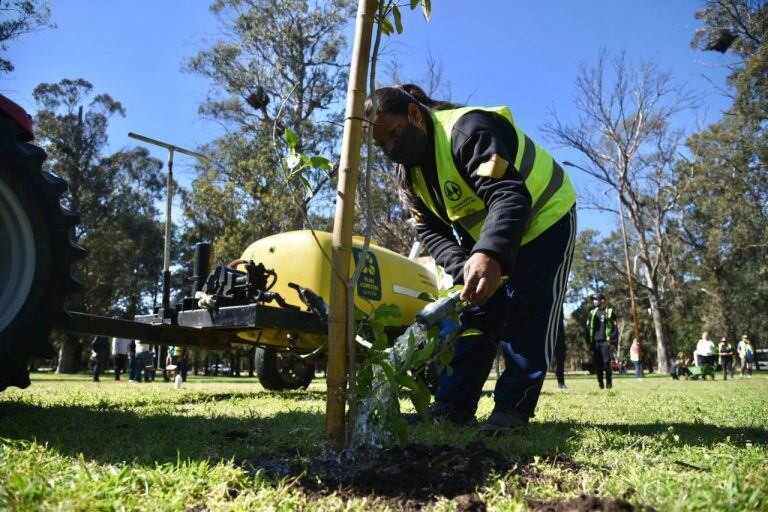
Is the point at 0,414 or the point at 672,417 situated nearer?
the point at 0,414

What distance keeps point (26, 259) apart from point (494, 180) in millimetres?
2282

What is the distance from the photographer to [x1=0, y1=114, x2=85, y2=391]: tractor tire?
2.76 metres

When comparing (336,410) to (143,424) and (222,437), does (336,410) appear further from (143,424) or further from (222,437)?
(143,424)

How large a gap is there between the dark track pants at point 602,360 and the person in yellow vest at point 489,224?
25.5ft

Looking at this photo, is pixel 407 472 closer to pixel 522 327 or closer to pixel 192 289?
pixel 522 327

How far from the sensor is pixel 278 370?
7445 millimetres

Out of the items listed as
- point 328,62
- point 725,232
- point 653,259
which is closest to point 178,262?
point 328,62

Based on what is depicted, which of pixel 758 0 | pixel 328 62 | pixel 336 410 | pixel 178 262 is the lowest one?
pixel 336 410

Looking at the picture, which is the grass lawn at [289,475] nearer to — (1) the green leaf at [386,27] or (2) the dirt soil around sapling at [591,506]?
(2) the dirt soil around sapling at [591,506]

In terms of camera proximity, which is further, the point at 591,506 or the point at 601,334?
the point at 601,334

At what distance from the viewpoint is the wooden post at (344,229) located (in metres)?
2.01

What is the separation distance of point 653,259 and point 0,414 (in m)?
39.4

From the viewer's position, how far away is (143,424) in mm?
3006

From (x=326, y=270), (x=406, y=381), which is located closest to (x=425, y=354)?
(x=406, y=381)
